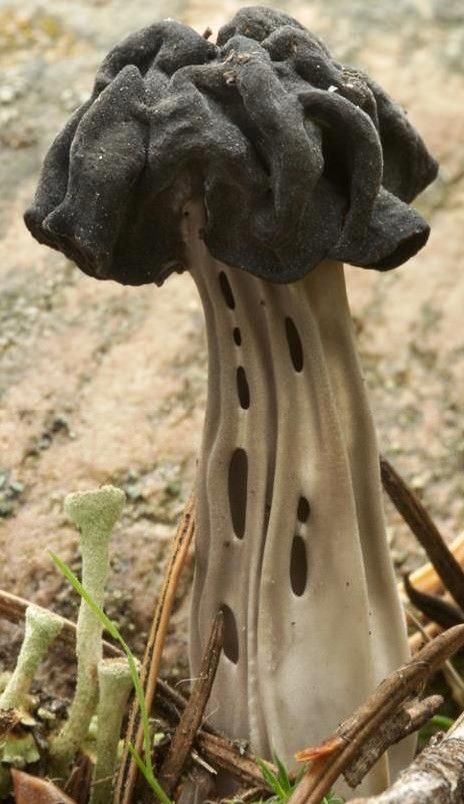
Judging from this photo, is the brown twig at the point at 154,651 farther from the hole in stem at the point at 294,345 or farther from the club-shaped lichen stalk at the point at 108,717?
the hole in stem at the point at 294,345

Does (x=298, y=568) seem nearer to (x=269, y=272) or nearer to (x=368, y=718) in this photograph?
(x=368, y=718)

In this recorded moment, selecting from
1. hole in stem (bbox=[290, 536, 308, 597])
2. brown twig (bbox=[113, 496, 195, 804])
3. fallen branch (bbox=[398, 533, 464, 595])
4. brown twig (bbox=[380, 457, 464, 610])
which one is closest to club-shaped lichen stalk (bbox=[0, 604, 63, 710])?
brown twig (bbox=[113, 496, 195, 804])

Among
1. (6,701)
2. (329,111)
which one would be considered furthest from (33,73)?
(6,701)

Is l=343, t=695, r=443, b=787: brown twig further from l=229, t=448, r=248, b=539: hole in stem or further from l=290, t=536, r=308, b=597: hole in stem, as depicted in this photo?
l=229, t=448, r=248, b=539: hole in stem

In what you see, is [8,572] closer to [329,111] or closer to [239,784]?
[239,784]

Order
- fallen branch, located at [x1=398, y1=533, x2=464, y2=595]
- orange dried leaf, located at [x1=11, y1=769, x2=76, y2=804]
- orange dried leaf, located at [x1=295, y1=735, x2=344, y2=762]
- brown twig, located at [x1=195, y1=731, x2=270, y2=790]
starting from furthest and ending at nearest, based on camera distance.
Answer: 1. fallen branch, located at [x1=398, y1=533, x2=464, y2=595]
2. brown twig, located at [x1=195, y1=731, x2=270, y2=790]
3. orange dried leaf, located at [x1=11, y1=769, x2=76, y2=804]
4. orange dried leaf, located at [x1=295, y1=735, x2=344, y2=762]

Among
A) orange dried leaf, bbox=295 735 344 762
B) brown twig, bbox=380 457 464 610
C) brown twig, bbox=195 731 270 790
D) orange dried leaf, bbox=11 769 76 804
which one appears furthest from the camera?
brown twig, bbox=380 457 464 610

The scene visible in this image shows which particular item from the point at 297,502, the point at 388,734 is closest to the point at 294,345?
the point at 297,502
